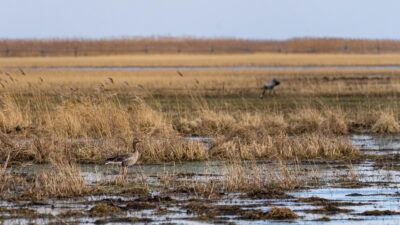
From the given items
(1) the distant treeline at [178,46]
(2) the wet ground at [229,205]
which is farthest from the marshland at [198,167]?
(1) the distant treeline at [178,46]

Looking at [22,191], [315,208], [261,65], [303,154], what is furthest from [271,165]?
[261,65]

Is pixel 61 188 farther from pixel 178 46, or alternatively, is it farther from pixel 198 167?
pixel 178 46

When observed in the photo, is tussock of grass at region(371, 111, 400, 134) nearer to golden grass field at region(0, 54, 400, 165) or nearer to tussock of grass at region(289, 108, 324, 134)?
golden grass field at region(0, 54, 400, 165)

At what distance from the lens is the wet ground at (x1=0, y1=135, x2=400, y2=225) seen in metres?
8.80

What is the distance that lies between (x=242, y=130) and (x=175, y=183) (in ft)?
13.9

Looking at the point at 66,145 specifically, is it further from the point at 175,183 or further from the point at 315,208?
the point at 315,208

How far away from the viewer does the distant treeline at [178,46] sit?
71.9 metres

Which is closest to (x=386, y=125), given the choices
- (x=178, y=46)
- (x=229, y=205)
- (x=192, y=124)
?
(x=192, y=124)

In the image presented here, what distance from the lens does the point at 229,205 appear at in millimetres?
9586

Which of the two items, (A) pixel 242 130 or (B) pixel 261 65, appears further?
(B) pixel 261 65

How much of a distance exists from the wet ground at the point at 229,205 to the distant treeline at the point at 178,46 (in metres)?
59.7

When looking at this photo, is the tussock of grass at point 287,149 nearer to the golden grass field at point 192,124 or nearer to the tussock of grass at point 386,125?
the golden grass field at point 192,124

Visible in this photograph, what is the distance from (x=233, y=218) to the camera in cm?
881

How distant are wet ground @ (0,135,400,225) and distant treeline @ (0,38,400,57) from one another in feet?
196
